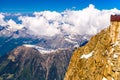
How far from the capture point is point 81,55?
83.2 meters

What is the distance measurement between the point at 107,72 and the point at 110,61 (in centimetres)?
253

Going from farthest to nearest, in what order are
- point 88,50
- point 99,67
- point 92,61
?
point 88,50, point 92,61, point 99,67

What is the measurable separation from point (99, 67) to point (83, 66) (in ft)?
33.4

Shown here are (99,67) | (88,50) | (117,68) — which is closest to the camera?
(117,68)

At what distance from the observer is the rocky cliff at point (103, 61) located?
60.0 meters

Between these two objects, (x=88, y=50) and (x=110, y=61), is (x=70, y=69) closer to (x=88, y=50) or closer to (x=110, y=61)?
(x=88, y=50)

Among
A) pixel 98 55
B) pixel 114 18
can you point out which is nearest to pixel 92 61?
pixel 98 55

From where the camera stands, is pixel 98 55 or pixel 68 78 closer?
pixel 98 55

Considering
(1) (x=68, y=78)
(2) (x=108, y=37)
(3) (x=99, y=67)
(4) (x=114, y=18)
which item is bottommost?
(1) (x=68, y=78)

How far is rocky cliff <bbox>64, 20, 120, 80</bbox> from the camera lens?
60.0 m

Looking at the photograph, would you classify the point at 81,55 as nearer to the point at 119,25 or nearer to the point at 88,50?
the point at 88,50

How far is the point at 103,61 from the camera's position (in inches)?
2525

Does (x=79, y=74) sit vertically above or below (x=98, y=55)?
below

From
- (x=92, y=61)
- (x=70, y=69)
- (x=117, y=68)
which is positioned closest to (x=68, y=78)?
(x=70, y=69)
